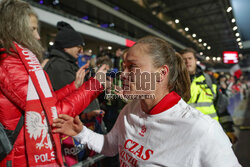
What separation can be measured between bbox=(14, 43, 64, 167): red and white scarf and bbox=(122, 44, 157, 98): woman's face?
443 mm

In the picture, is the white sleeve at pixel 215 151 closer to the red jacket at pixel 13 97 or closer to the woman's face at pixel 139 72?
the woman's face at pixel 139 72

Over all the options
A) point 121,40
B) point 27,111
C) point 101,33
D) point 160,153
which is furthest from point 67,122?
point 121,40

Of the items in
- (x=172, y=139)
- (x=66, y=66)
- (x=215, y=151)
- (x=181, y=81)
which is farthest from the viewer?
(x=66, y=66)

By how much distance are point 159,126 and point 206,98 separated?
1.54 meters

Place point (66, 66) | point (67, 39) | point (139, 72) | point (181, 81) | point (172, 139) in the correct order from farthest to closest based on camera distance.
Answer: point (67, 39)
point (66, 66)
point (181, 81)
point (139, 72)
point (172, 139)

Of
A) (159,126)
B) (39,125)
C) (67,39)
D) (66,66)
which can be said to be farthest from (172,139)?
(67,39)

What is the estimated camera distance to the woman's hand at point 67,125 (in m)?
0.91

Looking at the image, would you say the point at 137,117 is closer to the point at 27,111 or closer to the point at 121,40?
the point at 27,111


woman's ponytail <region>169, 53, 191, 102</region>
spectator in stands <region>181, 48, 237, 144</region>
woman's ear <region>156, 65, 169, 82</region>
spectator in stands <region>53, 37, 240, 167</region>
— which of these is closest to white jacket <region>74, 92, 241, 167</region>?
spectator in stands <region>53, 37, 240, 167</region>

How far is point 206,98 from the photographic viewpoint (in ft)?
7.06

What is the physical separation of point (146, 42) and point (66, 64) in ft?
3.17

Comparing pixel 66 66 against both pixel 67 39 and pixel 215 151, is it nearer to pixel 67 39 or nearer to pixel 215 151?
pixel 67 39

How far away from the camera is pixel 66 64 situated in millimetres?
1638

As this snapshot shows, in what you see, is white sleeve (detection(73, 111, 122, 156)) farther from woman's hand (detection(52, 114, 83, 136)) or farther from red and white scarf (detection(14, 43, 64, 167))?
red and white scarf (detection(14, 43, 64, 167))
